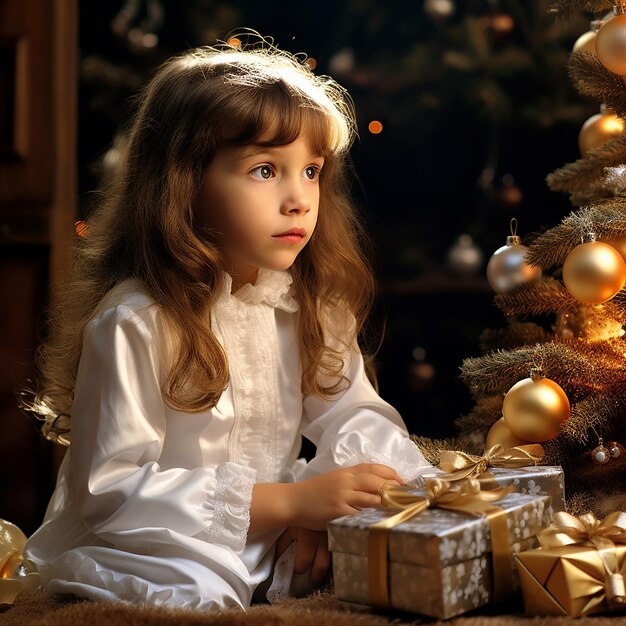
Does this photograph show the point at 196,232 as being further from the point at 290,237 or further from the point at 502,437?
the point at 502,437

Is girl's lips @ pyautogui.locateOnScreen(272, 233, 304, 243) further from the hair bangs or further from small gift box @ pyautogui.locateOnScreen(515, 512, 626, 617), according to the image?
small gift box @ pyautogui.locateOnScreen(515, 512, 626, 617)

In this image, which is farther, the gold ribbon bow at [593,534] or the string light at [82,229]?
the string light at [82,229]

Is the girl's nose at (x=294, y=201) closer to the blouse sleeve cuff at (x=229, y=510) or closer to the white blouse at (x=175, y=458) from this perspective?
the white blouse at (x=175, y=458)

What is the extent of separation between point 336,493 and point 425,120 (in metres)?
1.57

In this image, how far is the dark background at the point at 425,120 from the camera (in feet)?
7.20

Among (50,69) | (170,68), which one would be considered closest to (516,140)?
(50,69)

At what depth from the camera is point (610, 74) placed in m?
1.25

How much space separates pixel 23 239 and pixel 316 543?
4.18ft

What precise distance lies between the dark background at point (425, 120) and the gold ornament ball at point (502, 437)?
0.93 m

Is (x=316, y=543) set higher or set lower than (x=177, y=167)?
lower

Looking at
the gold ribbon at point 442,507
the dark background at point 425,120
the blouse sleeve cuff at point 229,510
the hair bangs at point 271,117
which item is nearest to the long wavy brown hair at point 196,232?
the hair bangs at point 271,117

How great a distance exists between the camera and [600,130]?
1372mm

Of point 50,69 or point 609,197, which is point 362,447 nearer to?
point 609,197

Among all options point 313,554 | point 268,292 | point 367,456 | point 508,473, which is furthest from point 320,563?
point 268,292
